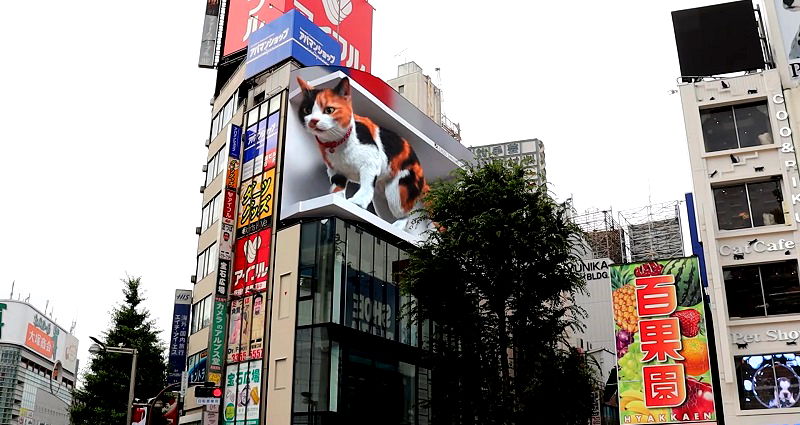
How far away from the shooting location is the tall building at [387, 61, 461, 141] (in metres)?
78.4

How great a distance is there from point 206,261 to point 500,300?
55.6 ft

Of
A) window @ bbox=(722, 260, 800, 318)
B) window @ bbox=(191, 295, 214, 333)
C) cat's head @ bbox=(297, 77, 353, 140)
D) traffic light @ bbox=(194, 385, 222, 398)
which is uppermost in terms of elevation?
cat's head @ bbox=(297, 77, 353, 140)

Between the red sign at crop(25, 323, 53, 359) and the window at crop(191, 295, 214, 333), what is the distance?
223ft

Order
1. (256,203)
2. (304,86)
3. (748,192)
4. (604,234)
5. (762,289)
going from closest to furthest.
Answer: (762,289)
(748,192)
(256,203)
(304,86)
(604,234)

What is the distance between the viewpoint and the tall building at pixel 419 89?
257 feet

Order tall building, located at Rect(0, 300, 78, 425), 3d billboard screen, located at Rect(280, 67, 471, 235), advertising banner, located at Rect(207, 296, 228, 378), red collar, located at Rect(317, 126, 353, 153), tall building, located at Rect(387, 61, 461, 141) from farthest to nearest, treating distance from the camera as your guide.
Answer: tall building, located at Rect(0, 300, 78, 425)
tall building, located at Rect(387, 61, 461, 141)
red collar, located at Rect(317, 126, 353, 153)
3d billboard screen, located at Rect(280, 67, 471, 235)
advertising banner, located at Rect(207, 296, 228, 378)

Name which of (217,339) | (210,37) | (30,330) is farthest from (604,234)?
(30,330)

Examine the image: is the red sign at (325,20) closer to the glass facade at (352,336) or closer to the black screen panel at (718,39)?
the glass facade at (352,336)

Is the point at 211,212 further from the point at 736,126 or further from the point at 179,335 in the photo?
the point at 736,126

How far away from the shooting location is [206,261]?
124 ft

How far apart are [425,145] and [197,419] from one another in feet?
62.2

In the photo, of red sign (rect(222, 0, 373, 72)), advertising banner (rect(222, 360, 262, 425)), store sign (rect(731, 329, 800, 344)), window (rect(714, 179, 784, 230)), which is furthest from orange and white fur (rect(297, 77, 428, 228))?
store sign (rect(731, 329, 800, 344))

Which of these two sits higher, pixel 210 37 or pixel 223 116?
pixel 210 37

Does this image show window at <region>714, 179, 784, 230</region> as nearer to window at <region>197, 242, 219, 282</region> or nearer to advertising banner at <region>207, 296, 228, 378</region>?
advertising banner at <region>207, 296, 228, 378</region>
